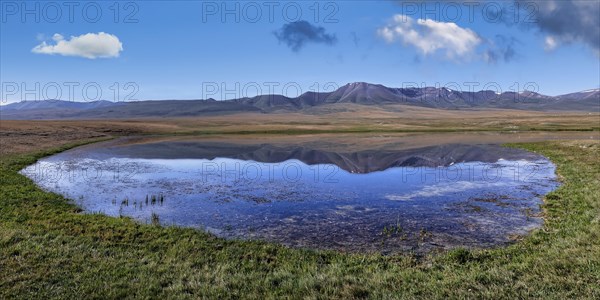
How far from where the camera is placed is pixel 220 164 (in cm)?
4297

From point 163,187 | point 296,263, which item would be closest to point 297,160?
point 163,187

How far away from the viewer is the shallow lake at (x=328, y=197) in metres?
16.9

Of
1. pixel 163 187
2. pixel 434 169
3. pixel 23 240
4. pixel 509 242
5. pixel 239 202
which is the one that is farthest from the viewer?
pixel 434 169

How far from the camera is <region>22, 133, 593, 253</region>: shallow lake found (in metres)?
16.9

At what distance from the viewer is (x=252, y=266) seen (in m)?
12.9

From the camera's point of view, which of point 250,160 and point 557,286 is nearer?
point 557,286

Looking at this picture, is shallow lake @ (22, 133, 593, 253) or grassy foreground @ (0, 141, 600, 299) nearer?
grassy foreground @ (0, 141, 600, 299)

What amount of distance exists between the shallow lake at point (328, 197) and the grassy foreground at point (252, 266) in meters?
1.63

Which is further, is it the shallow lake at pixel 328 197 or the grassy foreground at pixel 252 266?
the shallow lake at pixel 328 197

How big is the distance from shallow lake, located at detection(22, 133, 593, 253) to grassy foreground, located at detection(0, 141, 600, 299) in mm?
1633

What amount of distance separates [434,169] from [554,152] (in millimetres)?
22451

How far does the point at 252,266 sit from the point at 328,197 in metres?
12.6

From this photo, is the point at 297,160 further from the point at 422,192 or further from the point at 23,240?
the point at 23,240

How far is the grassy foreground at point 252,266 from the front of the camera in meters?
10.5
